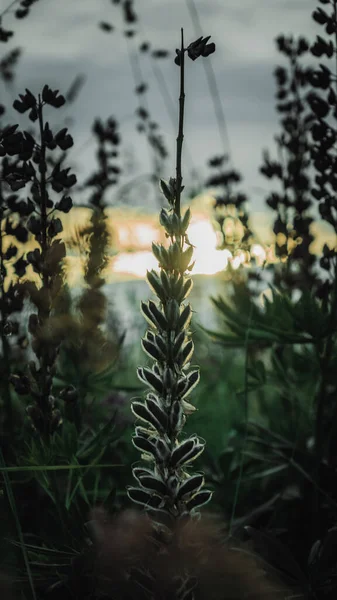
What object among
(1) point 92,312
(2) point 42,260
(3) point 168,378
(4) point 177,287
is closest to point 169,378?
(3) point 168,378

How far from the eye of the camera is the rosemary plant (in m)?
0.83

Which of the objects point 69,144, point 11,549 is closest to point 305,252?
point 69,144

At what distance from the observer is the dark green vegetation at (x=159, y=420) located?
859mm

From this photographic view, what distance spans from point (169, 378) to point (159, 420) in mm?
56

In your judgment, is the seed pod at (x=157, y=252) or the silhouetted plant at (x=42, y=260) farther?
the silhouetted plant at (x=42, y=260)

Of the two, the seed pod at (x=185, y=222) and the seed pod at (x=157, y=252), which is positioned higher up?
the seed pod at (x=185, y=222)

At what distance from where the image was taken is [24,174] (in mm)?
1257

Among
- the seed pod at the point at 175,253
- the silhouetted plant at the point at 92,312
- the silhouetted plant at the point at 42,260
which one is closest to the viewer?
the seed pod at the point at 175,253

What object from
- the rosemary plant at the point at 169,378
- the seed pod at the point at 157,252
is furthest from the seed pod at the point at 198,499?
the seed pod at the point at 157,252

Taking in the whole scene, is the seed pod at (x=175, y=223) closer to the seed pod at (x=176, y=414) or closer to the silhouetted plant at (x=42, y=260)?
the seed pod at (x=176, y=414)

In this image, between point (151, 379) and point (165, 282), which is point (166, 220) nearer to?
point (165, 282)

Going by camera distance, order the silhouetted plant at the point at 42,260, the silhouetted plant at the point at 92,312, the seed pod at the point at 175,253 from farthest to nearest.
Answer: the silhouetted plant at the point at 92,312 → the silhouetted plant at the point at 42,260 → the seed pod at the point at 175,253

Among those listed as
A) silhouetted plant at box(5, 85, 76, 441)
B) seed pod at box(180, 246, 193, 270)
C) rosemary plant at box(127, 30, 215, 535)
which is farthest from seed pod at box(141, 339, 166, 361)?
silhouetted plant at box(5, 85, 76, 441)

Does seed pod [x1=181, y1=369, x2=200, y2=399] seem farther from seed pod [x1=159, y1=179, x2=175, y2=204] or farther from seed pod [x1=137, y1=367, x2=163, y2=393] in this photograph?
seed pod [x1=159, y1=179, x2=175, y2=204]
